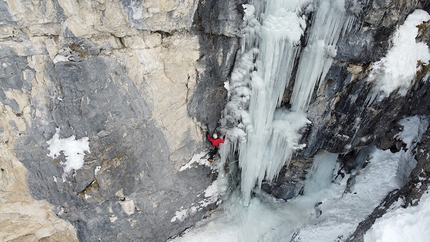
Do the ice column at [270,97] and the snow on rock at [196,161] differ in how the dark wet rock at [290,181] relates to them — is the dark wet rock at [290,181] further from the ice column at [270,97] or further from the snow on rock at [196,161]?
the snow on rock at [196,161]

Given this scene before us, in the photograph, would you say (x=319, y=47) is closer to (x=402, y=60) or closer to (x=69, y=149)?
(x=402, y=60)

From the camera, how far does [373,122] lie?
655cm

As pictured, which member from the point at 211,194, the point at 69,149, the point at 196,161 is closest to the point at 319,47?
the point at 196,161

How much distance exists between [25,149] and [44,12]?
239 cm

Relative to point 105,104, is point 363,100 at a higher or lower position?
higher

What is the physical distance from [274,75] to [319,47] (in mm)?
947

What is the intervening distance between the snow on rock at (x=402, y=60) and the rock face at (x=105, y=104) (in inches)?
109

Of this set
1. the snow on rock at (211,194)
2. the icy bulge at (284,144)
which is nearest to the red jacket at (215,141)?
the icy bulge at (284,144)

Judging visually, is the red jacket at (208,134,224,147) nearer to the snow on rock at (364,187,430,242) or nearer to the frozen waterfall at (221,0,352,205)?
the frozen waterfall at (221,0,352,205)

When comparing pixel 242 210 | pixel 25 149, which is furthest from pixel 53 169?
pixel 242 210

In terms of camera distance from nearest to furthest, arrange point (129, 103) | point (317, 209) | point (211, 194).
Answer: point (129, 103)
point (211, 194)
point (317, 209)

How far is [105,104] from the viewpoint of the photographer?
17.1ft

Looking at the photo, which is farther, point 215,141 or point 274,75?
point 215,141

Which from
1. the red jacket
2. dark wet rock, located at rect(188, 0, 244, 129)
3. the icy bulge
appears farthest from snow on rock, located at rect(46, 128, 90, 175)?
the icy bulge
